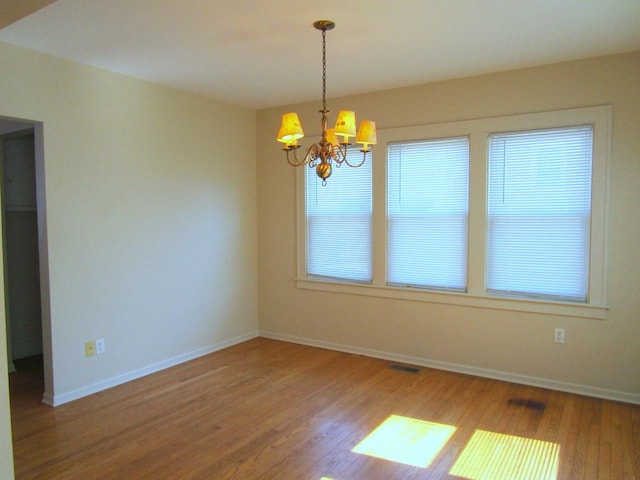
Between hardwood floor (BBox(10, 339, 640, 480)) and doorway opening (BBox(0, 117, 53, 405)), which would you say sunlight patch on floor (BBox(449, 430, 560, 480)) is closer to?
hardwood floor (BBox(10, 339, 640, 480))

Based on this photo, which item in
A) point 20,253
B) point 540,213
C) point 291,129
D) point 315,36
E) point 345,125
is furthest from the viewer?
point 20,253

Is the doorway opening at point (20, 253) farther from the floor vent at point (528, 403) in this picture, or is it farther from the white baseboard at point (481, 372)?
the floor vent at point (528, 403)

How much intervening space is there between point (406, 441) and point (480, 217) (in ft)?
6.60

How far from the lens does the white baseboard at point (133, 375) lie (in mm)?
3434

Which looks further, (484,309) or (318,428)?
(484,309)

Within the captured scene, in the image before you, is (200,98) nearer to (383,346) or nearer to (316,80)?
(316,80)

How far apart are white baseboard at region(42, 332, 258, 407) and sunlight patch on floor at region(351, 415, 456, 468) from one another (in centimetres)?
220

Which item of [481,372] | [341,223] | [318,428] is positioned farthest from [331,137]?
[481,372]

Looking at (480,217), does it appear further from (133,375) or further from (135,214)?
(133,375)

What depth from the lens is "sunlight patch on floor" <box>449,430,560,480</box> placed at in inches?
98.5

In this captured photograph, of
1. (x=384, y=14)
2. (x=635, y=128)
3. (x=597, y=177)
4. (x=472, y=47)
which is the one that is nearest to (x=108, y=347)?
(x=384, y=14)

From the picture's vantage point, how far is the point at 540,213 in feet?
12.0

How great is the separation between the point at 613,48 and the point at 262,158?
3443 mm

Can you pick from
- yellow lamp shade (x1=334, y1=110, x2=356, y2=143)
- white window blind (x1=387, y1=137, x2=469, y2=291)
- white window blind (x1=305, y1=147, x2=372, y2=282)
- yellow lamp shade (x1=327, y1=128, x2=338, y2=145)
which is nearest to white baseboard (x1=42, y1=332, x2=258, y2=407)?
white window blind (x1=305, y1=147, x2=372, y2=282)
